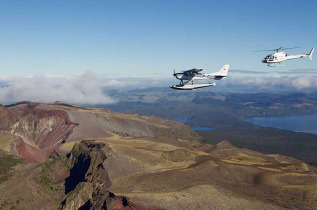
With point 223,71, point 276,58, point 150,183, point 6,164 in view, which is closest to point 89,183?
point 150,183

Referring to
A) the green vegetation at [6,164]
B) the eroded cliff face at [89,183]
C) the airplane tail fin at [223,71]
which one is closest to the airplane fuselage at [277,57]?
the airplane tail fin at [223,71]

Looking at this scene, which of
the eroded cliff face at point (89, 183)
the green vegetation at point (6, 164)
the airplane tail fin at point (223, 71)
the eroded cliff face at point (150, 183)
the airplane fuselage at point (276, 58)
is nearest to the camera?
the eroded cliff face at point (150, 183)

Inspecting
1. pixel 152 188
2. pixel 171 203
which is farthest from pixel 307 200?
pixel 152 188

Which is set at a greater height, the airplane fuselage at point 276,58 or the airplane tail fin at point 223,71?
the airplane fuselage at point 276,58

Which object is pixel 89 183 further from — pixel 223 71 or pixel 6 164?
pixel 223 71

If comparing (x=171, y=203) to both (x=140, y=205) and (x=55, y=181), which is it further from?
(x=55, y=181)

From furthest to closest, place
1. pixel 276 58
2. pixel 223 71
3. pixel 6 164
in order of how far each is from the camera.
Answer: pixel 6 164 → pixel 276 58 → pixel 223 71

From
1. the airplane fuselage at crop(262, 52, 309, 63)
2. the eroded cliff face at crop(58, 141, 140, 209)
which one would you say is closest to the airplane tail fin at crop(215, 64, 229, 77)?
the airplane fuselage at crop(262, 52, 309, 63)

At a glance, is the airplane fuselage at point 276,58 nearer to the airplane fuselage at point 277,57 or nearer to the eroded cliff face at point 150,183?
the airplane fuselage at point 277,57

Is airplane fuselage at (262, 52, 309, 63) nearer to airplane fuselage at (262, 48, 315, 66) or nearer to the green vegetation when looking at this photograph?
airplane fuselage at (262, 48, 315, 66)

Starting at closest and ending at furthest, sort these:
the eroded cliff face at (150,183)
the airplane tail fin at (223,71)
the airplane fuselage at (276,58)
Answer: the eroded cliff face at (150,183), the airplane tail fin at (223,71), the airplane fuselage at (276,58)

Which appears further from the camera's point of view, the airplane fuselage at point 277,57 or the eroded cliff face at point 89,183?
the airplane fuselage at point 277,57
